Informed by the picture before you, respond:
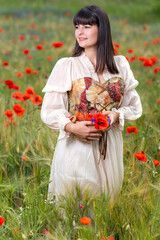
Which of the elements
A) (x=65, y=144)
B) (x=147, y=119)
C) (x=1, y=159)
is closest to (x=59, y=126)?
(x=65, y=144)

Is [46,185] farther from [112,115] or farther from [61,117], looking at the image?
[112,115]

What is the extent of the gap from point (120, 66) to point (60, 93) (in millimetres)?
378

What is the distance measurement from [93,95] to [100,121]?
0.21 m

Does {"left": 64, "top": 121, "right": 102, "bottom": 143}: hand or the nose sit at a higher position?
the nose

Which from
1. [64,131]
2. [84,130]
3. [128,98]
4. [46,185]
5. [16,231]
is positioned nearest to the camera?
[16,231]

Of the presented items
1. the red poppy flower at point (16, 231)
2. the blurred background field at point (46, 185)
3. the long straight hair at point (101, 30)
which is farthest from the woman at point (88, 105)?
the red poppy flower at point (16, 231)

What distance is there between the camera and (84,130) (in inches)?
66.3

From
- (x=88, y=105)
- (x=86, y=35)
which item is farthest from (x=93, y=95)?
(x=86, y=35)

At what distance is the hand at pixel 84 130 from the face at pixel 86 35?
422 millimetres

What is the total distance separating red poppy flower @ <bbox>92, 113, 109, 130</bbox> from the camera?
62.2 inches

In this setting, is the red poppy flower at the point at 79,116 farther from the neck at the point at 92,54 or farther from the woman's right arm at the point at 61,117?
the neck at the point at 92,54

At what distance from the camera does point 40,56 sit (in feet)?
16.7

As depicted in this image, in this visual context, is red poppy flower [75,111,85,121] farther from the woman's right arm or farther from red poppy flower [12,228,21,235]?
red poppy flower [12,228,21,235]

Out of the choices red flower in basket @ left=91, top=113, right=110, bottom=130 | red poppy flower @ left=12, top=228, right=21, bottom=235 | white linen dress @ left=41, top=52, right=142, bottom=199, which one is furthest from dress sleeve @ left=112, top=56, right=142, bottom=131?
red poppy flower @ left=12, top=228, right=21, bottom=235
